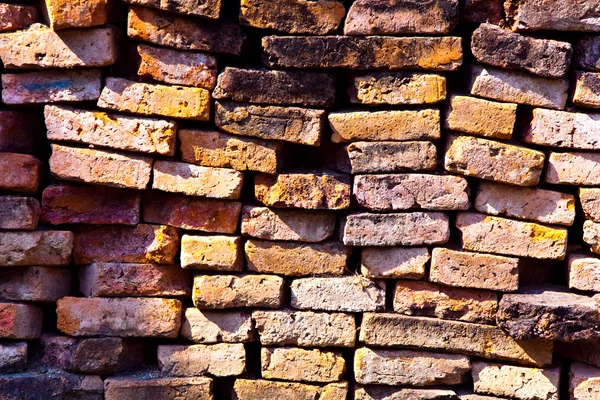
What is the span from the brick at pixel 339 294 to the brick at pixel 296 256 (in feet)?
0.18

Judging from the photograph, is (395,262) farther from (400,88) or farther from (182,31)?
(182,31)

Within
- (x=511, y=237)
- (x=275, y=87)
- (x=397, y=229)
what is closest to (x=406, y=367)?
(x=397, y=229)

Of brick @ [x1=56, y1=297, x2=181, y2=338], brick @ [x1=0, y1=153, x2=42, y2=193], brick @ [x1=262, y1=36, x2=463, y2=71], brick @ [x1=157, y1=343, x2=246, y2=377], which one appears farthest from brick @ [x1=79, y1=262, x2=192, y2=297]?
brick @ [x1=262, y1=36, x2=463, y2=71]

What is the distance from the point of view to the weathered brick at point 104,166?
3.31 m

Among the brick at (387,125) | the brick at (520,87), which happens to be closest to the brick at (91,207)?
the brick at (387,125)

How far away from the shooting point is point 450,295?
3389mm

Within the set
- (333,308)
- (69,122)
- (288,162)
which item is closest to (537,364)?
(333,308)

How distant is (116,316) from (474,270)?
1630mm

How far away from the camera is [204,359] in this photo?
3.46 m

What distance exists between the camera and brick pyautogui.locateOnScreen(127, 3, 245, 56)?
10.6 ft

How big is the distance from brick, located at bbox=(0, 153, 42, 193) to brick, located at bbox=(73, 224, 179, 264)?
0.32 meters

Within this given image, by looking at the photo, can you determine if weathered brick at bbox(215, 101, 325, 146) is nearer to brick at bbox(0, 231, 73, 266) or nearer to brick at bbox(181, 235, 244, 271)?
brick at bbox(181, 235, 244, 271)

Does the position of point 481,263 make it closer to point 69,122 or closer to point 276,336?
point 276,336

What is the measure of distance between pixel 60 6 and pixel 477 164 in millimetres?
1897
